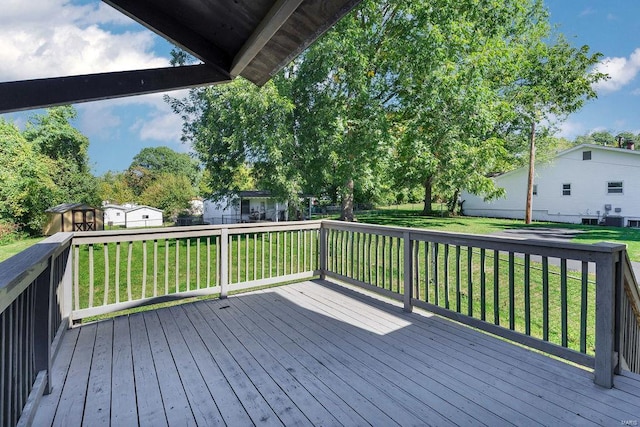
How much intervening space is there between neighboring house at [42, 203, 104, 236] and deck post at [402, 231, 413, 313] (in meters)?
20.7

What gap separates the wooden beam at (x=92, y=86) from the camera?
170 centimetres

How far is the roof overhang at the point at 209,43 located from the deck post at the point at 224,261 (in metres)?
1.87

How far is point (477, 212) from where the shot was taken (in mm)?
21094

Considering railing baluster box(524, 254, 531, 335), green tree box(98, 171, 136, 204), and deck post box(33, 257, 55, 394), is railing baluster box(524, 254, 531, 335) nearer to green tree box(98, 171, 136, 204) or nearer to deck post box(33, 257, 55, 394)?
deck post box(33, 257, 55, 394)

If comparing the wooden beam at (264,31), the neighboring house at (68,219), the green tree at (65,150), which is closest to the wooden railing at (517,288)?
the wooden beam at (264,31)

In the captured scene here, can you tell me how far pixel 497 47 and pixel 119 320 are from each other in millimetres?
12020

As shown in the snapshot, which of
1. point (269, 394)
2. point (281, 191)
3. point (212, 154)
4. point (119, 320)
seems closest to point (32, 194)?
point (212, 154)

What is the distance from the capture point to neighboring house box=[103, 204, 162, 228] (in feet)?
92.2

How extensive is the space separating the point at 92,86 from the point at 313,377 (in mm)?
2289

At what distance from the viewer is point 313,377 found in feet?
7.34

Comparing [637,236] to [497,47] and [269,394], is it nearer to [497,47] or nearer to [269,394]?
[497,47]

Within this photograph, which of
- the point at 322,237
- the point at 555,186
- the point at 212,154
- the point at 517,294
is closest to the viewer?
the point at 322,237

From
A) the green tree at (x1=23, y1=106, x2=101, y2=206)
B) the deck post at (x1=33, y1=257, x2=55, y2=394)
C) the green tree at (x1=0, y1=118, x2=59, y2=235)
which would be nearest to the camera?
the deck post at (x1=33, y1=257, x2=55, y2=394)

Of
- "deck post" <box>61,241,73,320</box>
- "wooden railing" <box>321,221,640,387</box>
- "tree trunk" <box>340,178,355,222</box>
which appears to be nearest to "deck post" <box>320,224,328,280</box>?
"wooden railing" <box>321,221,640,387</box>
